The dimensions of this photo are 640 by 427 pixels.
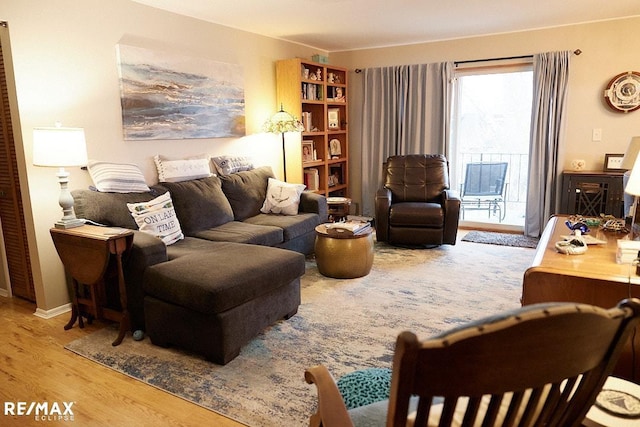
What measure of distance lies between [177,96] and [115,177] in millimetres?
1108

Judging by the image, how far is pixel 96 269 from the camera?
8.89 feet

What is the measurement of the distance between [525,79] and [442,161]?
1.45m

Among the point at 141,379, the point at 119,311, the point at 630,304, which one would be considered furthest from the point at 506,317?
the point at 119,311

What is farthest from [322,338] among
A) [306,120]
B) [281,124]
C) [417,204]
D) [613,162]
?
[613,162]

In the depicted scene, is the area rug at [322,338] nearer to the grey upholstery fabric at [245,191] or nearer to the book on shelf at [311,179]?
the grey upholstery fabric at [245,191]

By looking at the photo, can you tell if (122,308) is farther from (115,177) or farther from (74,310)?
(115,177)

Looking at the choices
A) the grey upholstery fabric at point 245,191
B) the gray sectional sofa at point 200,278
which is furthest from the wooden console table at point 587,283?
the grey upholstery fabric at point 245,191

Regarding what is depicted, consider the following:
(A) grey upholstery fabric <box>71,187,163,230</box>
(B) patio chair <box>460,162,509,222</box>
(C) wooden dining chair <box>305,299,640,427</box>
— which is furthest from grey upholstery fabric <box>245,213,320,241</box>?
(C) wooden dining chair <box>305,299,640,427</box>

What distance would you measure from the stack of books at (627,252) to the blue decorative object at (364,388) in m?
1.26

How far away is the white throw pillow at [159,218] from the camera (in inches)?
124

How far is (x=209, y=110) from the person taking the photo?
436 centimetres

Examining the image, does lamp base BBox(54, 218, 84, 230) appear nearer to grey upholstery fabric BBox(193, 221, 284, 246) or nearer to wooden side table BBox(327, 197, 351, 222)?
grey upholstery fabric BBox(193, 221, 284, 246)

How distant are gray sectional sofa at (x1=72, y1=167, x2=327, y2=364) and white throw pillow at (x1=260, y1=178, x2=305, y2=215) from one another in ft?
2.25

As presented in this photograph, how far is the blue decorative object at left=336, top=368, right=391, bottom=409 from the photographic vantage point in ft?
5.69
